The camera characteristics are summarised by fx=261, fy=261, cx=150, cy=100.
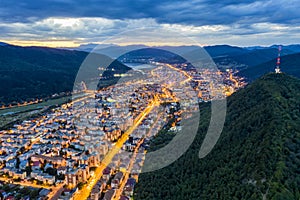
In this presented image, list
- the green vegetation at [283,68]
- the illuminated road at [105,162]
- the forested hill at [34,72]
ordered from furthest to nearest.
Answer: the green vegetation at [283,68] < the forested hill at [34,72] < the illuminated road at [105,162]

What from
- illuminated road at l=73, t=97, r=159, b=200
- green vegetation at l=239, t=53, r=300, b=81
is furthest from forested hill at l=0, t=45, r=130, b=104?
green vegetation at l=239, t=53, r=300, b=81

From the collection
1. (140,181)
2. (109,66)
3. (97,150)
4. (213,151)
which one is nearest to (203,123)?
(213,151)

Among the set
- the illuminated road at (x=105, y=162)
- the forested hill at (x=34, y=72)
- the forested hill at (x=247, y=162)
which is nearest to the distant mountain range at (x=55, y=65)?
the forested hill at (x=34, y=72)

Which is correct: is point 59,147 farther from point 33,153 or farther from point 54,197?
point 54,197

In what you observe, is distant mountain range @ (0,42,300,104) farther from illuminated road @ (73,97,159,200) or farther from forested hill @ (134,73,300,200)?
forested hill @ (134,73,300,200)

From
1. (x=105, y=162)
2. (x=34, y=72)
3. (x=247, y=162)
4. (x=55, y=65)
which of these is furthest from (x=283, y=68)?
(x=55, y=65)

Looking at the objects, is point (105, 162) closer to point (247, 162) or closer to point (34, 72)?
point (247, 162)

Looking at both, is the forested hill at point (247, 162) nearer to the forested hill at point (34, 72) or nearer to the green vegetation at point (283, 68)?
the green vegetation at point (283, 68)
